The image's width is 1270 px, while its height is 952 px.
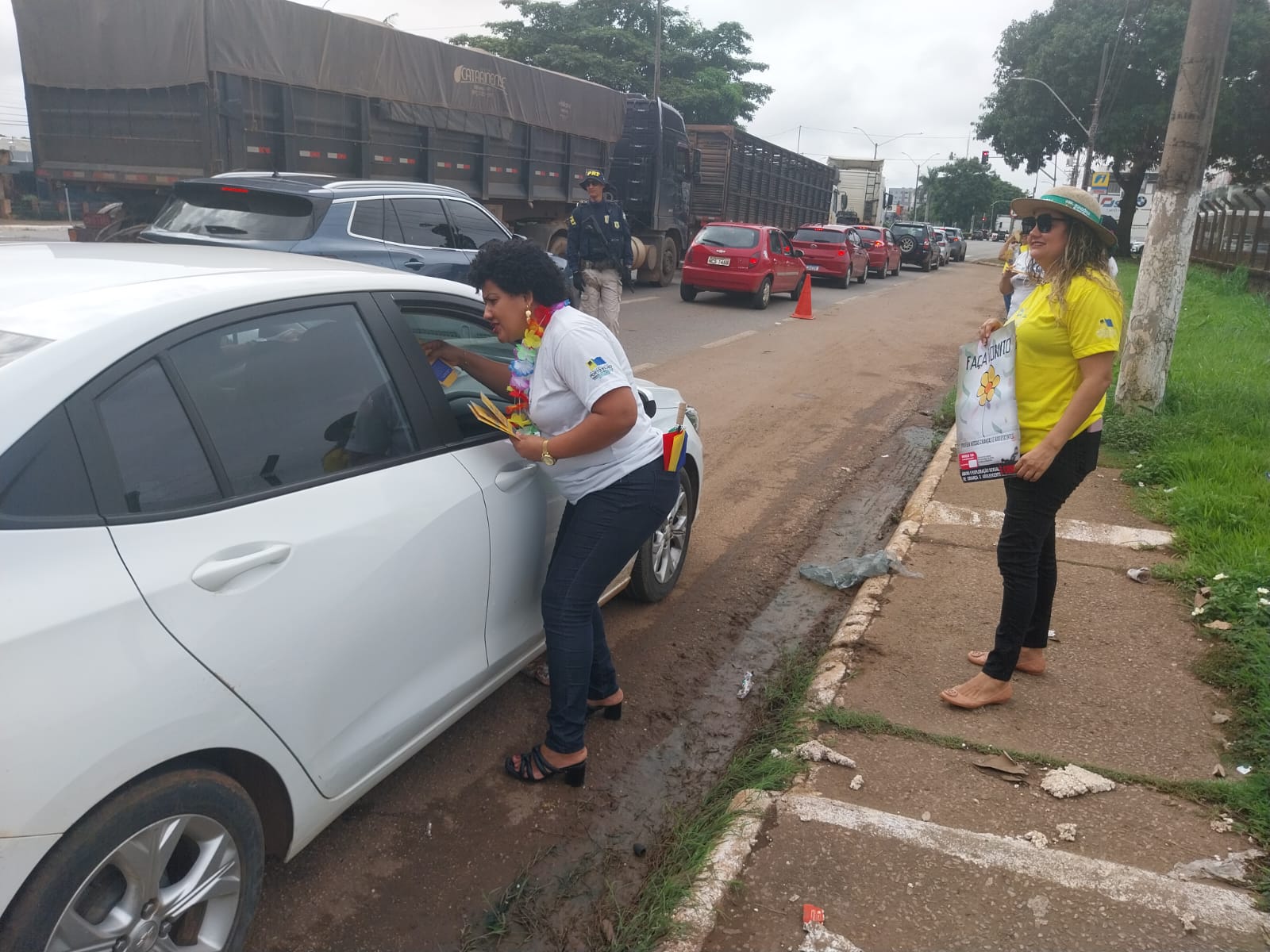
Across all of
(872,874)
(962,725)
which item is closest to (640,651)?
(962,725)

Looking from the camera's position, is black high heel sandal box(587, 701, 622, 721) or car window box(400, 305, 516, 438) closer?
car window box(400, 305, 516, 438)

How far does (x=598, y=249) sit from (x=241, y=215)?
3.92m

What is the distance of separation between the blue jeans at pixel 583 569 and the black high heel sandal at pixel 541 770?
0.06 m

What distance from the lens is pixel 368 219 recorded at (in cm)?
822

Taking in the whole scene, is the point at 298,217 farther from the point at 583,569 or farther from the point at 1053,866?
the point at 1053,866

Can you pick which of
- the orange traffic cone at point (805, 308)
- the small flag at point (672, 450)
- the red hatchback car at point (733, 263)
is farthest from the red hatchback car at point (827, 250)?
the small flag at point (672, 450)

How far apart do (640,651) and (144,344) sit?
102 inches

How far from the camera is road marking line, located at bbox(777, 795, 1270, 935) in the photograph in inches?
104

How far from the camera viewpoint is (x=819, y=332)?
1505cm

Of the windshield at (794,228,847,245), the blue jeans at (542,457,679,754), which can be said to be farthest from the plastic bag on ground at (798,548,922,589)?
the windshield at (794,228,847,245)

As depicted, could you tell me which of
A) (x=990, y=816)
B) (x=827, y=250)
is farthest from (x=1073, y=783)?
(x=827, y=250)

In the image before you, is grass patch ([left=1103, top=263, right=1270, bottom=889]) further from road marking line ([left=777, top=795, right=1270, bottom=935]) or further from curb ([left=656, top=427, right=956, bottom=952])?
curb ([left=656, top=427, right=956, bottom=952])

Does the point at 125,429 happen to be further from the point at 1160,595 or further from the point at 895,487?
the point at 895,487

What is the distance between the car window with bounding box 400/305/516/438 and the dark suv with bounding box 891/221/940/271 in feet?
112
